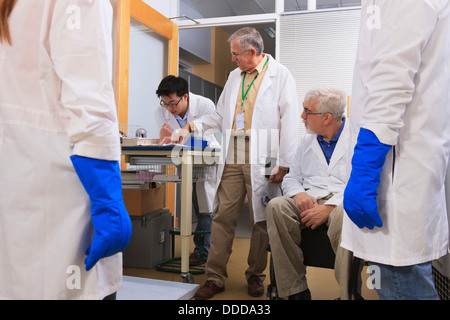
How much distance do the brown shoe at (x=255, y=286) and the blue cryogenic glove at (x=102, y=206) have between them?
60.5 inches

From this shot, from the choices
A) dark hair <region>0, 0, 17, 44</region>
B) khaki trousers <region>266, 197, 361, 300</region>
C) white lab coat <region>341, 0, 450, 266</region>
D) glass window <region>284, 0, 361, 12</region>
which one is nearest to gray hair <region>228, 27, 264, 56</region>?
khaki trousers <region>266, 197, 361, 300</region>

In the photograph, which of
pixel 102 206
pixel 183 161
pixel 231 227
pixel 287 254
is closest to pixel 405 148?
pixel 102 206

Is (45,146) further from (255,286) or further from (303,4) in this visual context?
(303,4)

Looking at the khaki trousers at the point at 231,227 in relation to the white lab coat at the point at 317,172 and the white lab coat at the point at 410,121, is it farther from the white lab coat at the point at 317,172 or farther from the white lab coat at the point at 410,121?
the white lab coat at the point at 410,121

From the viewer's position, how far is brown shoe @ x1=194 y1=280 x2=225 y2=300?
2170mm

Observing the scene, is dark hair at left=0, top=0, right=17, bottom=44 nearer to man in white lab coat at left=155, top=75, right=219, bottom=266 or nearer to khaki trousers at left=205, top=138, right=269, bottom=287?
khaki trousers at left=205, top=138, right=269, bottom=287

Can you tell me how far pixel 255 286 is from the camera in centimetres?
227

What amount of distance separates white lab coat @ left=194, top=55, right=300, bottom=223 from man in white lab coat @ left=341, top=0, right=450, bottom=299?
1308 millimetres

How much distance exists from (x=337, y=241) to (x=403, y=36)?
39.2 inches

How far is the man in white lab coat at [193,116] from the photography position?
2906 mm

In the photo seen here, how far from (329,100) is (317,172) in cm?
38
